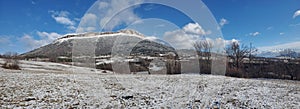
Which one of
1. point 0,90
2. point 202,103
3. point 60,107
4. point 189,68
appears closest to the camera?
point 60,107

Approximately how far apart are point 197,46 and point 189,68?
12.1m

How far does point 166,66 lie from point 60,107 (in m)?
38.6

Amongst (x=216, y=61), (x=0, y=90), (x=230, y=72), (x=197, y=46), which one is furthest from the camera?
(x=197, y=46)

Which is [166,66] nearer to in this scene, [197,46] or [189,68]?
[189,68]

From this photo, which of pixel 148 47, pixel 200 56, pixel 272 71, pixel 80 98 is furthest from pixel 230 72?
pixel 148 47

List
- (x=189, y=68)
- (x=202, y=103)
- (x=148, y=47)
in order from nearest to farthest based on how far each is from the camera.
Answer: (x=202, y=103) → (x=189, y=68) → (x=148, y=47)

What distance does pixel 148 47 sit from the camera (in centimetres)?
14012

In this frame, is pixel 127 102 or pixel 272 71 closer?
pixel 127 102

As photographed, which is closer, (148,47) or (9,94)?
(9,94)

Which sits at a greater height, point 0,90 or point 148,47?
point 148,47

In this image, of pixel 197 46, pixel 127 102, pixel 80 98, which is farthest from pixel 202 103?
pixel 197 46

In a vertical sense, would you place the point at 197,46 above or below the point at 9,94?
above

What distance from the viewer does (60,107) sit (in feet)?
32.6

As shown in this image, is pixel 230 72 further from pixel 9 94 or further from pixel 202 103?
pixel 9 94
